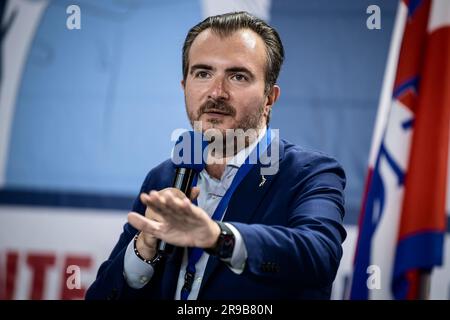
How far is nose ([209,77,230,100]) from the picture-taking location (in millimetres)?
1660

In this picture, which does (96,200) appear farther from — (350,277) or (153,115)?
(350,277)

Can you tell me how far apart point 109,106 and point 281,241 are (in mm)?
1969

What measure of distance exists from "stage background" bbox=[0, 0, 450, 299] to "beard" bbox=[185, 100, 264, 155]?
1.17m

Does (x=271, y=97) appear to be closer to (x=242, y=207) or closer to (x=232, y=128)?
(x=232, y=128)

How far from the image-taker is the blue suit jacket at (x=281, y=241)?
4.29 feet

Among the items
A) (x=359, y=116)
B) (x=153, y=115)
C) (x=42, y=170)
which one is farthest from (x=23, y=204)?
(x=359, y=116)

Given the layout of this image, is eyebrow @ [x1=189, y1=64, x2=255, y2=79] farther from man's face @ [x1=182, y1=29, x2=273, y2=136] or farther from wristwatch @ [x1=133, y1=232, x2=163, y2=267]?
wristwatch @ [x1=133, y1=232, x2=163, y2=267]

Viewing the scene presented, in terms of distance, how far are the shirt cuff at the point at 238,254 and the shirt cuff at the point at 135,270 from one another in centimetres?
38

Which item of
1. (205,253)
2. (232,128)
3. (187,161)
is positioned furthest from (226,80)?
(205,253)

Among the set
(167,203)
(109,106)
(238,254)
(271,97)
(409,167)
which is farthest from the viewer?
(109,106)

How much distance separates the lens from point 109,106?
3.04m

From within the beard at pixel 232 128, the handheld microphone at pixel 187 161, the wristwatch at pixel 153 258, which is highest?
the beard at pixel 232 128

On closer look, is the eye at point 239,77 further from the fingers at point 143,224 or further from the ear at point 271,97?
the fingers at point 143,224

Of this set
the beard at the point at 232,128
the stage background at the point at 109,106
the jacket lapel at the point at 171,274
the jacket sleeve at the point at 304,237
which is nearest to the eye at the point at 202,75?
the beard at the point at 232,128
